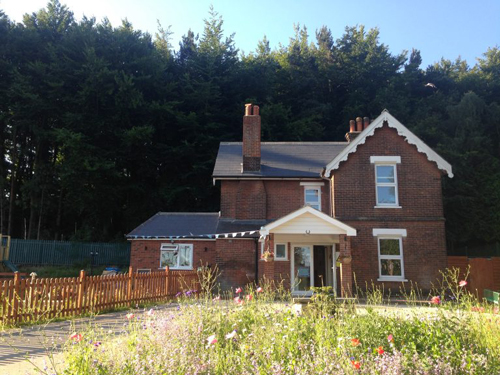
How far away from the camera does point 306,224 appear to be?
16.0 meters

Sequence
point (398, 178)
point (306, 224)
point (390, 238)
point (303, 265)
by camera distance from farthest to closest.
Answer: point (303, 265) < point (398, 178) < point (390, 238) < point (306, 224)

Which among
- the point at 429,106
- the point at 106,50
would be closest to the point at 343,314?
the point at 106,50

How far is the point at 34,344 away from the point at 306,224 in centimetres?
1081

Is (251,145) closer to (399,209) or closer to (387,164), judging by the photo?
(387,164)

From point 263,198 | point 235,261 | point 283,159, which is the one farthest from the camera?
point 283,159

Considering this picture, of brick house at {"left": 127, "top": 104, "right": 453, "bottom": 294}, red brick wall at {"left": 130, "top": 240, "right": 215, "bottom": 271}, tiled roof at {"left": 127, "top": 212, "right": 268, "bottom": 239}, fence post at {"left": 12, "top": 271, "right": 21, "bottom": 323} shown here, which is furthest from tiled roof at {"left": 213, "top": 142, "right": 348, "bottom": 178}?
fence post at {"left": 12, "top": 271, "right": 21, "bottom": 323}

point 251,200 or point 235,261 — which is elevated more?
point 251,200

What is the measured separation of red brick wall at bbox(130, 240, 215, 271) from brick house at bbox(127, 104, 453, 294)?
0.06m

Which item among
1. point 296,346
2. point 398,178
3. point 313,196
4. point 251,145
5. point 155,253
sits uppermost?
point 251,145

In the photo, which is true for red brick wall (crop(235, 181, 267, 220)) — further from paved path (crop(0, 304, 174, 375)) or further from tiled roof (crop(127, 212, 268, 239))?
paved path (crop(0, 304, 174, 375))

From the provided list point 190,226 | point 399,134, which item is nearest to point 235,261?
point 190,226

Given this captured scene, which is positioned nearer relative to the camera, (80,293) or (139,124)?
(80,293)

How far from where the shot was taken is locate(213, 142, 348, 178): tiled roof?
838 inches

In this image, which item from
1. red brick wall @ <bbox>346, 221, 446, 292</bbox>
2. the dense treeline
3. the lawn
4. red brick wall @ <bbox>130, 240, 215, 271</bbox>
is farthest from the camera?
the dense treeline
